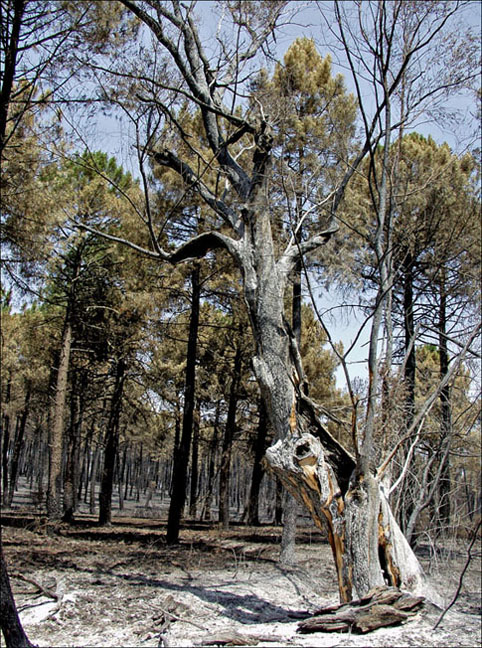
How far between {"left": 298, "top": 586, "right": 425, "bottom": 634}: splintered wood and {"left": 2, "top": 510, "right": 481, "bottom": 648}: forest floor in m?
0.07

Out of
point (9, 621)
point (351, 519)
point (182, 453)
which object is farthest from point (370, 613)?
point (182, 453)

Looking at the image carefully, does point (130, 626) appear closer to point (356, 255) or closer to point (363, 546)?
point (363, 546)

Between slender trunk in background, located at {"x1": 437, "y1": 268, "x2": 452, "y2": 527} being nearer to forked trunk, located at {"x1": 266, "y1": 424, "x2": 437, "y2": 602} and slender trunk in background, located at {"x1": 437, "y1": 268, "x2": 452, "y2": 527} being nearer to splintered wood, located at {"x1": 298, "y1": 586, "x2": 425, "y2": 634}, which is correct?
forked trunk, located at {"x1": 266, "y1": 424, "x2": 437, "y2": 602}

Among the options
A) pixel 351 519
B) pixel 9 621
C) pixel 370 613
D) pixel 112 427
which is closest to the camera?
pixel 9 621

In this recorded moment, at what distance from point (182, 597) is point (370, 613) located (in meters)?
2.30

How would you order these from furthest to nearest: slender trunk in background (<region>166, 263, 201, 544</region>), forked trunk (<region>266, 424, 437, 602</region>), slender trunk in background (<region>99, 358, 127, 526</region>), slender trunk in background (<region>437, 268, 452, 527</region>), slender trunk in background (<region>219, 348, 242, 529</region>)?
slender trunk in background (<region>219, 348, 242, 529</region>), slender trunk in background (<region>99, 358, 127, 526</region>), slender trunk in background (<region>166, 263, 201, 544</region>), slender trunk in background (<region>437, 268, 452, 527</region>), forked trunk (<region>266, 424, 437, 602</region>)

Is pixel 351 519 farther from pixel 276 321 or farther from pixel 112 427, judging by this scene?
pixel 112 427

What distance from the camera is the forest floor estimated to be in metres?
3.82

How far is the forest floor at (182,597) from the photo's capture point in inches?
150

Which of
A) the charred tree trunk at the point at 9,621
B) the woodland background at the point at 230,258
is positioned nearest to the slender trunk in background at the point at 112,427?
the woodland background at the point at 230,258

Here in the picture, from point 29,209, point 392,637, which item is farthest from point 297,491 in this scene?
point 29,209

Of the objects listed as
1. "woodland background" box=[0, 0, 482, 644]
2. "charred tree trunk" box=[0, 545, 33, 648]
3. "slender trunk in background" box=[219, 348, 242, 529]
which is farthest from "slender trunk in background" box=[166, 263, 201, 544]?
"charred tree trunk" box=[0, 545, 33, 648]

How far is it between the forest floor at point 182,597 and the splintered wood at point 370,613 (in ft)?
0.22

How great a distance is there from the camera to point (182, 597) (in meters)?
5.30
